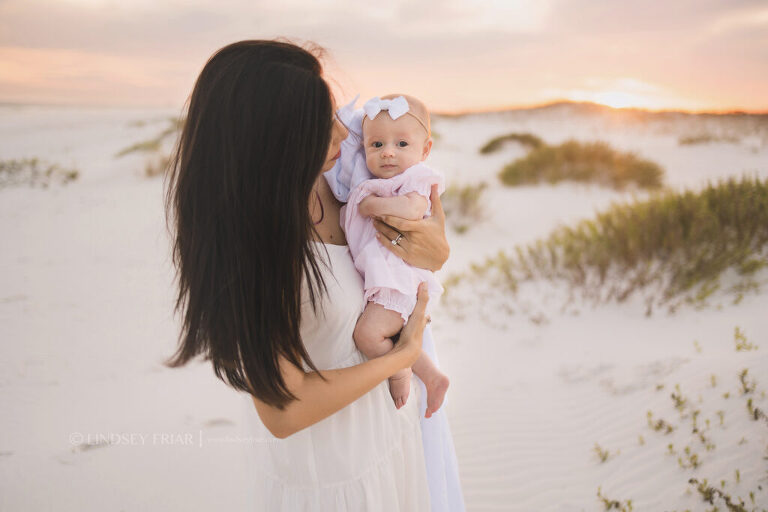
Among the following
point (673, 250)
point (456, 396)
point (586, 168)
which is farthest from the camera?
point (586, 168)

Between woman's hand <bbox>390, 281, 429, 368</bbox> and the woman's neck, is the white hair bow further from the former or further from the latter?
woman's hand <bbox>390, 281, 429, 368</bbox>

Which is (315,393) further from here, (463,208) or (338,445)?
(463,208)

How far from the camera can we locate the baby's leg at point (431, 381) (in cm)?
179

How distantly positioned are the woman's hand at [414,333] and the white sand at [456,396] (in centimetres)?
214

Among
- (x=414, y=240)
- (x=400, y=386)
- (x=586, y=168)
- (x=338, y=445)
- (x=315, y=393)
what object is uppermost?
(x=586, y=168)

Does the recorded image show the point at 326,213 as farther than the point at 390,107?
No

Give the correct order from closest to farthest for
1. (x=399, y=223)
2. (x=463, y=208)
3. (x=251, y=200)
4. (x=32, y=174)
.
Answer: (x=251, y=200)
(x=399, y=223)
(x=463, y=208)
(x=32, y=174)

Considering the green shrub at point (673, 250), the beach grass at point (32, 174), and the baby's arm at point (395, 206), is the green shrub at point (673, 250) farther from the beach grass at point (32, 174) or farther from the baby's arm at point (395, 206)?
the beach grass at point (32, 174)

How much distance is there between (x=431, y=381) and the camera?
183 centimetres

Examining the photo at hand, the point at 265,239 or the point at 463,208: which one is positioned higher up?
the point at 265,239

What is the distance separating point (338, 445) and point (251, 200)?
0.81 metres

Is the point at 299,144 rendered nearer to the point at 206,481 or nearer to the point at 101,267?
the point at 206,481

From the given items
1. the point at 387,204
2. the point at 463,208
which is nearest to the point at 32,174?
the point at 463,208

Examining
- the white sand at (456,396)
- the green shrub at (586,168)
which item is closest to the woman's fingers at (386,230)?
the white sand at (456,396)
